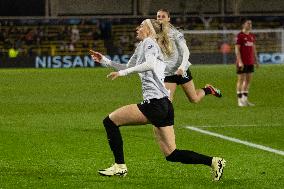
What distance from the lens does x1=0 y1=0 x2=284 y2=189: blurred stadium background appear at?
473 inches

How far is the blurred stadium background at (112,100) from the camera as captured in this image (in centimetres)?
1202

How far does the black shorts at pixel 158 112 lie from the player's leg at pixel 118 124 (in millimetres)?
107

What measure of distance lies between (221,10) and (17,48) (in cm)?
1783

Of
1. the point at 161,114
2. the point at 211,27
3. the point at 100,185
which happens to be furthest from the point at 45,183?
the point at 211,27

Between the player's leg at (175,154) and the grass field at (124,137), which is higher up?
the player's leg at (175,154)

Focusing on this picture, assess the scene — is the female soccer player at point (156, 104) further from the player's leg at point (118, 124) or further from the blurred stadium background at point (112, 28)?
the blurred stadium background at point (112, 28)

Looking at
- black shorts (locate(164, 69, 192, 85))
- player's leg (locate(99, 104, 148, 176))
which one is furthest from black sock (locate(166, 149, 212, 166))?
black shorts (locate(164, 69, 192, 85))

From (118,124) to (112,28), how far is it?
1882 inches

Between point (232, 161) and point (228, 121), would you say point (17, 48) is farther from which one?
point (232, 161)

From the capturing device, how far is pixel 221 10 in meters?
65.1

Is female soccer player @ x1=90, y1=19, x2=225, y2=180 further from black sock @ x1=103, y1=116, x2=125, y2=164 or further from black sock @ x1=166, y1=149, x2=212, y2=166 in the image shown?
black sock @ x1=103, y1=116, x2=125, y2=164

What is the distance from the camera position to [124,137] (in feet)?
55.6

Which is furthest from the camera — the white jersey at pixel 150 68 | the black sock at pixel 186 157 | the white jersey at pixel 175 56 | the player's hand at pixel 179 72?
the white jersey at pixel 175 56

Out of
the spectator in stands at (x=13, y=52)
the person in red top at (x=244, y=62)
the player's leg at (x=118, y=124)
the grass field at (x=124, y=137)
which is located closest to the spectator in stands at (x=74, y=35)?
the spectator in stands at (x=13, y=52)
